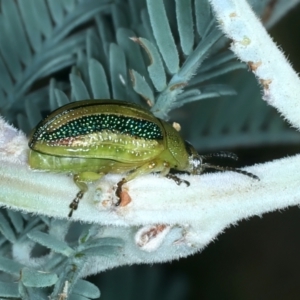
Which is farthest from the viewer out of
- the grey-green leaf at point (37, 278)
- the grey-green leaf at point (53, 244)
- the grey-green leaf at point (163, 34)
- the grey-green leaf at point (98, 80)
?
the grey-green leaf at point (98, 80)

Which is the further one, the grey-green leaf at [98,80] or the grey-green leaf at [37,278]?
Answer: the grey-green leaf at [98,80]

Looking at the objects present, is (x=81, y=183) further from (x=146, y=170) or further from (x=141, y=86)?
(x=141, y=86)

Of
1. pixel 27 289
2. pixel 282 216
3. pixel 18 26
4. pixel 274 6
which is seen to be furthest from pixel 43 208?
pixel 282 216

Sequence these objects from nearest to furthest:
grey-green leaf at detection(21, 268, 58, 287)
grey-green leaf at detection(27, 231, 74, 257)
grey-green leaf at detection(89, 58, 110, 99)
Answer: grey-green leaf at detection(21, 268, 58, 287) < grey-green leaf at detection(27, 231, 74, 257) < grey-green leaf at detection(89, 58, 110, 99)

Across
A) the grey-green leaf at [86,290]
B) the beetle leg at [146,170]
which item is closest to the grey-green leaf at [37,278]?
the grey-green leaf at [86,290]

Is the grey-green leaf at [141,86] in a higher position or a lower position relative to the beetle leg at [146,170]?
higher

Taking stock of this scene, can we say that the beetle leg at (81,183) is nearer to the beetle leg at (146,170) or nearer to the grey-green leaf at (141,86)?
the beetle leg at (146,170)

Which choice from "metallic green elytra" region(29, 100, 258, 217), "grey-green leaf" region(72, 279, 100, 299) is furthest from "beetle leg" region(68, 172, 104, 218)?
"grey-green leaf" region(72, 279, 100, 299)

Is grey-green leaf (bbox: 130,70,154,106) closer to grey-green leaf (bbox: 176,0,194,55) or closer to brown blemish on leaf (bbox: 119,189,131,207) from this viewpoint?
grey-green leaf (bbox: 176,0,194,55)

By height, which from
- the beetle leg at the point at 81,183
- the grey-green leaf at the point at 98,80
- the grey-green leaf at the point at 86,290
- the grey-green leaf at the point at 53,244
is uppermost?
the grey-green leaf at the point at 98,80
